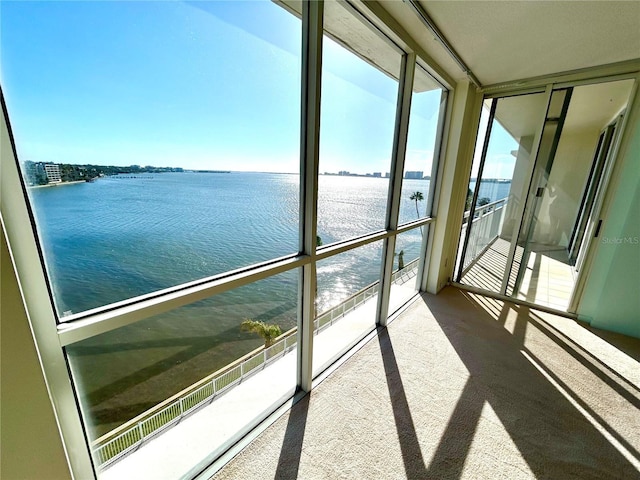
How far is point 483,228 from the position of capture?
3.52 m

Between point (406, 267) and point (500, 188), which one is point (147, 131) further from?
point (500, 188)

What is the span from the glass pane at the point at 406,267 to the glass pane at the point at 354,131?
1.88ft

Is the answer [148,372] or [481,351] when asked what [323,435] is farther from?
[481,351]

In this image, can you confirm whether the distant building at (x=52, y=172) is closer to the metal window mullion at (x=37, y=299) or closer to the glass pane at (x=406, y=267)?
the metal window mullion at (x=37, y=299)

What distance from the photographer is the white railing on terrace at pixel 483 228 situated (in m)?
3.32

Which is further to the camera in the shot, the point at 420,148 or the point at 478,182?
the point at 478,182

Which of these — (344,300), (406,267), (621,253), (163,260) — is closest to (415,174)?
(406,267)

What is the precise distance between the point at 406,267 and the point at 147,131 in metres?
2.84

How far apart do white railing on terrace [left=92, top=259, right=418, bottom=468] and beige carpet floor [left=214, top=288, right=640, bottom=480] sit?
377 mm

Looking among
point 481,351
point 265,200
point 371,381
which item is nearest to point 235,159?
point 265,200

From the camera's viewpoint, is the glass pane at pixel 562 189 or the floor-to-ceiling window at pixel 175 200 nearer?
the floor-to-ceiling window at pixel 175 200

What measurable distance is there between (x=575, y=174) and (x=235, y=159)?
3.60m

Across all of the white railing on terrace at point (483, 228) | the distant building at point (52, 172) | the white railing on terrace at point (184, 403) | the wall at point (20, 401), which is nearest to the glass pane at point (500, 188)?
the white railing on terrace at point (483, 228)

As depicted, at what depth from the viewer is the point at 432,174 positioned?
295 cm
